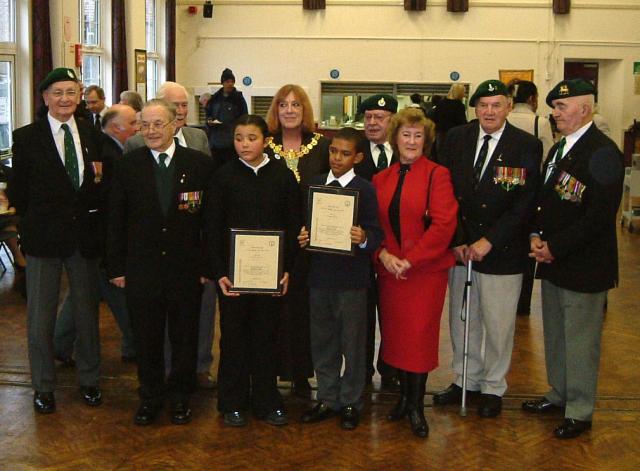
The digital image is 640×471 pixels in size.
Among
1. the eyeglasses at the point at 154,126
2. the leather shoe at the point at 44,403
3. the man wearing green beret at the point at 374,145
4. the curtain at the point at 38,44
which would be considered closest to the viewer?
the eyeglasses at the point at 154,126

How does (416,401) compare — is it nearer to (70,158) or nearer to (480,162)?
(480,162)

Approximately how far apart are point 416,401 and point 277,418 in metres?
0.70

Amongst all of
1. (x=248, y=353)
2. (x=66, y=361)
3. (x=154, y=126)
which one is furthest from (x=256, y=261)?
(x=66, y=361)

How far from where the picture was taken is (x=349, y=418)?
4.19 meters

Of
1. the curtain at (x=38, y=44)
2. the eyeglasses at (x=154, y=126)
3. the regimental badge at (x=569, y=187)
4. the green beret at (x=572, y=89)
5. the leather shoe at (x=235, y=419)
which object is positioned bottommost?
the leather shoe at (x=235, y=419)

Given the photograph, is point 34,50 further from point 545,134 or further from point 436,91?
point 436,91

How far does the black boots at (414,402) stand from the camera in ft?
13.5

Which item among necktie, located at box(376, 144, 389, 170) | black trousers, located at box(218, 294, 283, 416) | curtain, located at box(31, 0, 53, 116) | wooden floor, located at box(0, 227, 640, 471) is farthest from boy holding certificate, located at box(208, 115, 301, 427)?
curtain, located at box(31, 0, 53, 116)

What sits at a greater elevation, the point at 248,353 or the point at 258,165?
the point at 258,165

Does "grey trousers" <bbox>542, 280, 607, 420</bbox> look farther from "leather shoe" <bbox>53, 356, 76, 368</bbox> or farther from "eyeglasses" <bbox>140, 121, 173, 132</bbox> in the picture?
"leather shoe" <bbox>53, 356, 76, 368</bbox>

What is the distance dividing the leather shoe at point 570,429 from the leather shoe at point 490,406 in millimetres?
330

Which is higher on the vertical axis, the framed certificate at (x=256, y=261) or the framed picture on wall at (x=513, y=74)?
the framed picture on wall at (x=513, y=74)

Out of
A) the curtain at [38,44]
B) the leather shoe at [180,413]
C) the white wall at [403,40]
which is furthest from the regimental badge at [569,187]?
the white wall at [403,40]

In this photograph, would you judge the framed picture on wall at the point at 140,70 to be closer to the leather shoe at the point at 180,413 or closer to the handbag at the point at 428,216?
the leather shoe at the point at 180,413
